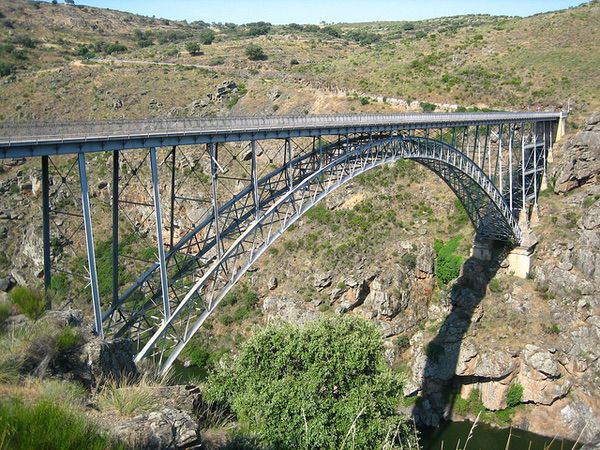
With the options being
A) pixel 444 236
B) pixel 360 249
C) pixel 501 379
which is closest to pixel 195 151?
pixel 360 249

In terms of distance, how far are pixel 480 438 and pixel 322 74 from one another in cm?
5056

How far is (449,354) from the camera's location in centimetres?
3381

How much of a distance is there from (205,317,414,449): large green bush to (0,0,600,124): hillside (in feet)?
107

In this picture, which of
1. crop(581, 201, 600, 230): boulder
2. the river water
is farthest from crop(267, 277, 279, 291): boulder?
crop(581, 201, 600, 230): boulder

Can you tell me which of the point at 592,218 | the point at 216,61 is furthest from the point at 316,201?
the point at 216,61

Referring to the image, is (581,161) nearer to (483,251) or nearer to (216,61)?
(483,251)

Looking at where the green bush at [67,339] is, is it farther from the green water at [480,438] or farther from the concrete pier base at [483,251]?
the concrete pier base at [483,251]

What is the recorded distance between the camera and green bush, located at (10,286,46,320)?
1037 cm

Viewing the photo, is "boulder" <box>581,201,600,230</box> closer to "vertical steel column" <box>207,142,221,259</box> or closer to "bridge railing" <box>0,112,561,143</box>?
"bridge railing" <box>0,112,561,143</box>

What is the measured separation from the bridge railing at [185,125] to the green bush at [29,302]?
3860 mm

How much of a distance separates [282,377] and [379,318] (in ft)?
55.2

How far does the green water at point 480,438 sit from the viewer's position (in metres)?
29.9

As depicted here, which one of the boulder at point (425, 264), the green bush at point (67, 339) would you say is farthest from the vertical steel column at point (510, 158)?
the green bush at point (67, 339)

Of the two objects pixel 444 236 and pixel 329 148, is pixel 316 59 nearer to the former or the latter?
pixel 444 236
